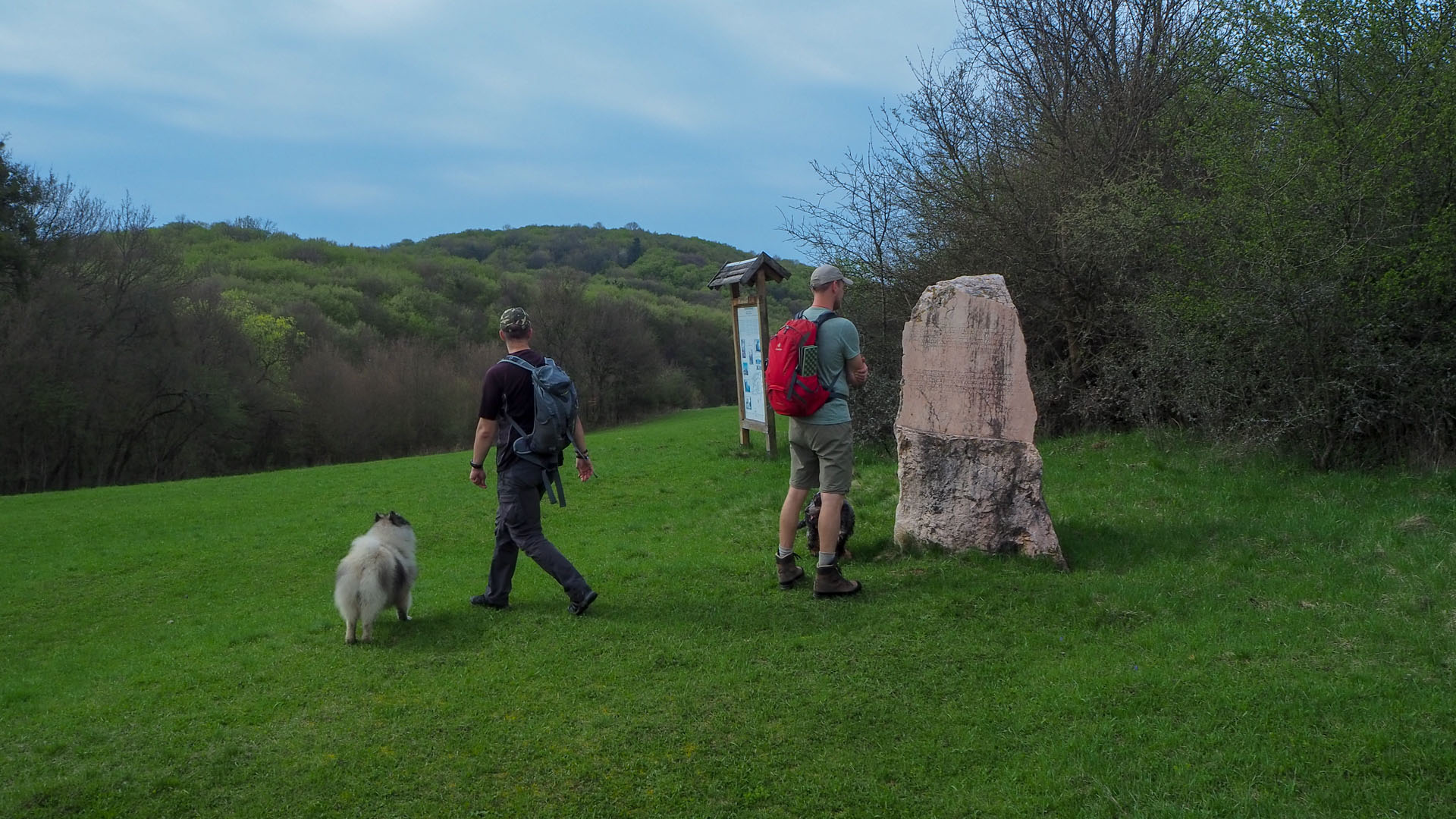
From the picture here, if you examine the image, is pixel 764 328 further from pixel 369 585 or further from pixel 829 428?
pixel 369 585

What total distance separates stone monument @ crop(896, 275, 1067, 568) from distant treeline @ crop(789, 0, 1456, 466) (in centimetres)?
366

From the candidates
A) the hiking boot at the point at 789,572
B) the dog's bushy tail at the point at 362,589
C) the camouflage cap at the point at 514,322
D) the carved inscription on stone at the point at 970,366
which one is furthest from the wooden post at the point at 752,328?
the dog's bushy tail at the point at 362,589

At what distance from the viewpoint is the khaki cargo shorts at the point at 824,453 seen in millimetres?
6980

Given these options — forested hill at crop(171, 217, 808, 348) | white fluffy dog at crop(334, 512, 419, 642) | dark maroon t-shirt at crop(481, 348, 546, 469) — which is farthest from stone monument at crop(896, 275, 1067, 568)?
forested hill at crop(171, 217, 808, 348)

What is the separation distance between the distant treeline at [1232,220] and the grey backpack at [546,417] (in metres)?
7.16

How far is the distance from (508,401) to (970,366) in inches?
149

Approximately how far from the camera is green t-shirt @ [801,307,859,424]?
6980mm

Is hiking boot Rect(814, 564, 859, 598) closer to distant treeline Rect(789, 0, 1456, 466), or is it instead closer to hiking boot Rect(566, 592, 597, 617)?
hiking boot Rect(566, 592, 597, 617)

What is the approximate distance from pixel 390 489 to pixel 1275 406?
48.9 ft

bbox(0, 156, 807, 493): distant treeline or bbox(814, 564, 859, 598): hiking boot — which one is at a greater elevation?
bbox(0, 156, 807, 493): distant treeline

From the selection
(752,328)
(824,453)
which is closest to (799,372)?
(824,453)

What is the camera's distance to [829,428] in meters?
6.97

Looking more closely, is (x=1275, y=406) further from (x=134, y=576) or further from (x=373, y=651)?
(x=134, y=576)

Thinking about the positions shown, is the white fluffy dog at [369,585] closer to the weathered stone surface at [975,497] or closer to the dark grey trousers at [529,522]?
the dark grey trousers at [529,522]
